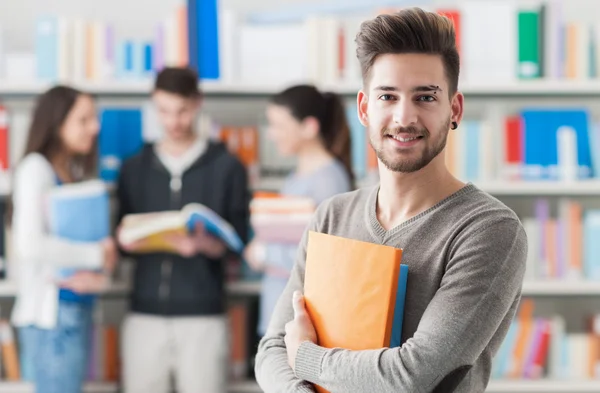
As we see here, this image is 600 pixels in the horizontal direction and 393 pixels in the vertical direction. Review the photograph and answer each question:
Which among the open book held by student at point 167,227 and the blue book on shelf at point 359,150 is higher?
the blue book on shelf at point 359,150

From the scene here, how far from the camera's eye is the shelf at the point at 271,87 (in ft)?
10.6

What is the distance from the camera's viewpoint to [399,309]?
1.21 metres

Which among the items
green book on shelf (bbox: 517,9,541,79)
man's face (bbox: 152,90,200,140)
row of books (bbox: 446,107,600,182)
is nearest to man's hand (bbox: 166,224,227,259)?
man's face (bbox: 152,90,200,140)

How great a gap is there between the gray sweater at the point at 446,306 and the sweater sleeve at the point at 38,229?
5.75 ft

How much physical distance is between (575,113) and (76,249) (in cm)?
205

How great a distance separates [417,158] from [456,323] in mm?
255

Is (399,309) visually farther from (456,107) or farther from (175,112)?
(175,112)

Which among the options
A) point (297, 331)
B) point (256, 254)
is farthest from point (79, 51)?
point (297, 331)

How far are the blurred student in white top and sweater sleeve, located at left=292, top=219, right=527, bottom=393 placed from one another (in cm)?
185

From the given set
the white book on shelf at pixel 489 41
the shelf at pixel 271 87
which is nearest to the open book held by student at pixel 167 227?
the shelf at pixel 271 87

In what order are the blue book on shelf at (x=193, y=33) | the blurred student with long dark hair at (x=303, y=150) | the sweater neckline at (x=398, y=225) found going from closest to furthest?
1. the sweater neckline at (x=398, y=225)
2. the blurred student with long dark hair at (x=303, y=150)
3. the blue book on shelf at (x=193, y=33)

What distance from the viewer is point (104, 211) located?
2980mm

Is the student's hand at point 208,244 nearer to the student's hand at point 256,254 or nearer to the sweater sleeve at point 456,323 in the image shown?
the student's hand at point 256,254

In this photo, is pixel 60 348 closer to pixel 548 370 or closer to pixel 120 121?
pixel 120 121
